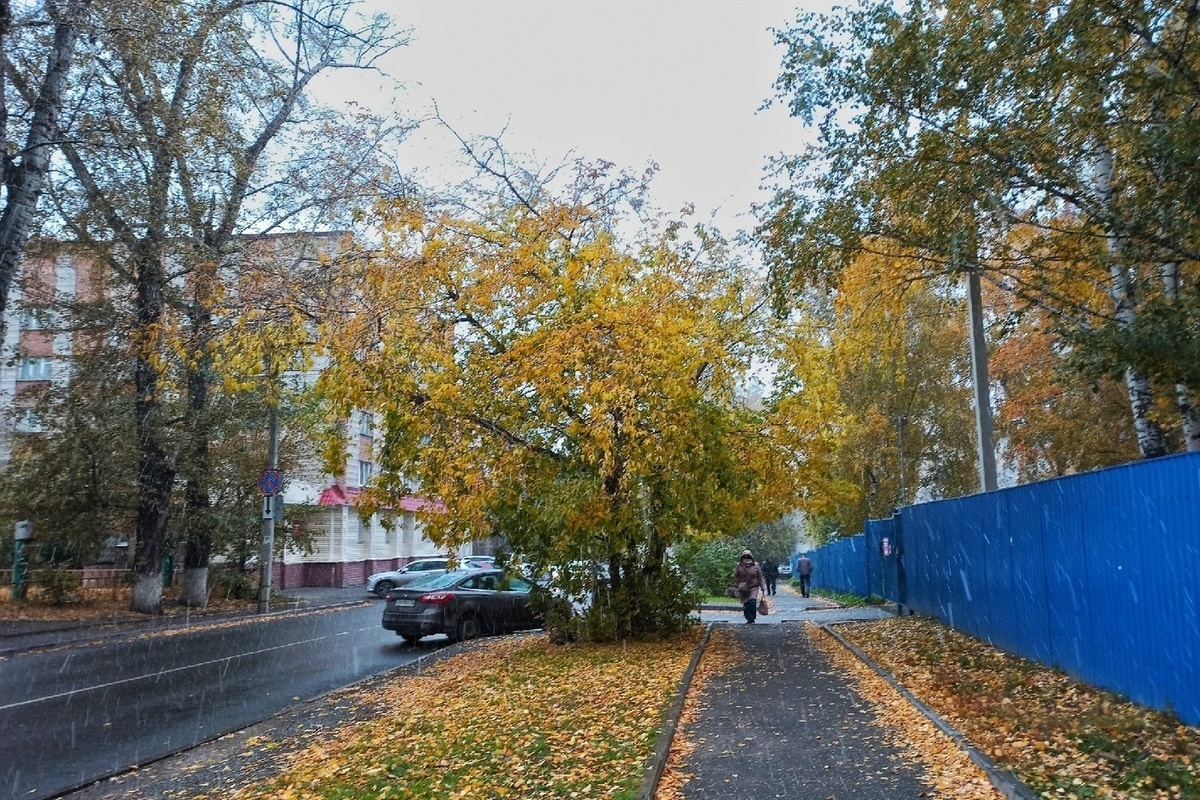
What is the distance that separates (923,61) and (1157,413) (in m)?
7.90

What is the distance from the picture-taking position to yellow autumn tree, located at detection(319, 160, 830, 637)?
12156mm

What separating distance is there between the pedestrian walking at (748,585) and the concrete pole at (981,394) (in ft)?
18.8

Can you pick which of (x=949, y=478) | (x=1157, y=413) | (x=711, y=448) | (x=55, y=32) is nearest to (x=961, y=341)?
(x=949, y=478)

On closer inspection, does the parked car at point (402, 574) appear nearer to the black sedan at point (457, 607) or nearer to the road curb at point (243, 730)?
the black sedan at point (457, 607)

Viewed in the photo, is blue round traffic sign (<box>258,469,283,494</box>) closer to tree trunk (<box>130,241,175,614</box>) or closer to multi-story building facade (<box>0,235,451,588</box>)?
multi-story building facade (<box>0,235,451,588</box>)

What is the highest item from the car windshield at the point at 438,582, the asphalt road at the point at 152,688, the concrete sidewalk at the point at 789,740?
the car windshield at the point at 438,582

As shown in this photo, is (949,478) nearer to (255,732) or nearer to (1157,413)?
(1157,413)

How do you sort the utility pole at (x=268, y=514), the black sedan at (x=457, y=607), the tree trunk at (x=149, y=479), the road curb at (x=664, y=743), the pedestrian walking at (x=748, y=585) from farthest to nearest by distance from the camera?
the utility pole at (x=268, y=514)
the tree trunk at (x=149, y=479)
the pedestrian walking at (x=748, y=585)
the black sedan at (x=457, y=607)
the road curb at (x=664, y=743)

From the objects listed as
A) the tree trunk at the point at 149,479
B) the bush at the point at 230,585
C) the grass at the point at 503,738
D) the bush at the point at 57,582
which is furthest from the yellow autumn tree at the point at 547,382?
the bush at the point at 230,585

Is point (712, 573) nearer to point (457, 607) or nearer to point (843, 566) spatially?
point (843, 566)

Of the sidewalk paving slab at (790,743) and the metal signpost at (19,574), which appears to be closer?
the sidewalk paving slab at (790,743)

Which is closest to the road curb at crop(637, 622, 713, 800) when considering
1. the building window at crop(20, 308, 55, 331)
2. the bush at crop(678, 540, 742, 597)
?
the building window at crop(20, 308, 55, 331)

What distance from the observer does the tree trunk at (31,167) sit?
12523 mm

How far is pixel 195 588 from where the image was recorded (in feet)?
84.6
